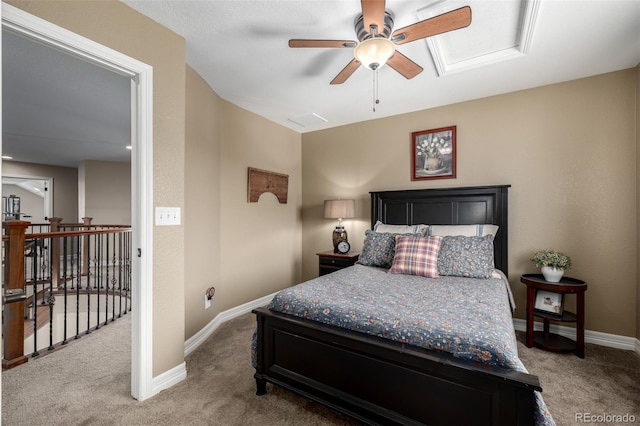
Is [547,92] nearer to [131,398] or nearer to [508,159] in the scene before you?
[508,159]

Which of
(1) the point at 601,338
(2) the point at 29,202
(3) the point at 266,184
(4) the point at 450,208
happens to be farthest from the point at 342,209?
(2) the point at 29,202

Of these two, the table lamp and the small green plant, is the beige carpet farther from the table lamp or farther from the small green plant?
the table lamp

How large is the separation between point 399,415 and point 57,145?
23.5 feet

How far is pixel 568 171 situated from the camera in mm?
2852

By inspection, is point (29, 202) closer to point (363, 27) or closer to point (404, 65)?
point (363, 27)

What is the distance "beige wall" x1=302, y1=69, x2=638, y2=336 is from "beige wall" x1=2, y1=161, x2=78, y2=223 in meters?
8.74

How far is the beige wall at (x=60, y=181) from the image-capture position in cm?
698

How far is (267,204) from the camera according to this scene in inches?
157

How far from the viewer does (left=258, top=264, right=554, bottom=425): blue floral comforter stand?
1386 mm

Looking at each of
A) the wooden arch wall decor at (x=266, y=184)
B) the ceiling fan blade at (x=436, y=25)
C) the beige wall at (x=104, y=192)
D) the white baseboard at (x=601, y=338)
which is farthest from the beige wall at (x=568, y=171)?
the beige wall at (x=104, y=192)

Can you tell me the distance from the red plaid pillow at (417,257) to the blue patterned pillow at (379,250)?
0.18 m

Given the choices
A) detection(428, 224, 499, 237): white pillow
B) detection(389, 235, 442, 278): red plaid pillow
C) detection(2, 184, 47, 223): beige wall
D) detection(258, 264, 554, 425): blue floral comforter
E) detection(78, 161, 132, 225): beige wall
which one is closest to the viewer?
detection(258, 264, 554, 425): blue floral comforter

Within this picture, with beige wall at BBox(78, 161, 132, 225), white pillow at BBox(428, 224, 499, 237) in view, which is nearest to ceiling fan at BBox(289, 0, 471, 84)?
white pillow at BBox(428, 224, 499, 237)

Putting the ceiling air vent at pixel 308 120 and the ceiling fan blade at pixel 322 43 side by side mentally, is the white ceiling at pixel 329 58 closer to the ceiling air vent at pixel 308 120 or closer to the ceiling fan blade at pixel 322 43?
the ceiling air vent at pixel 308 120
